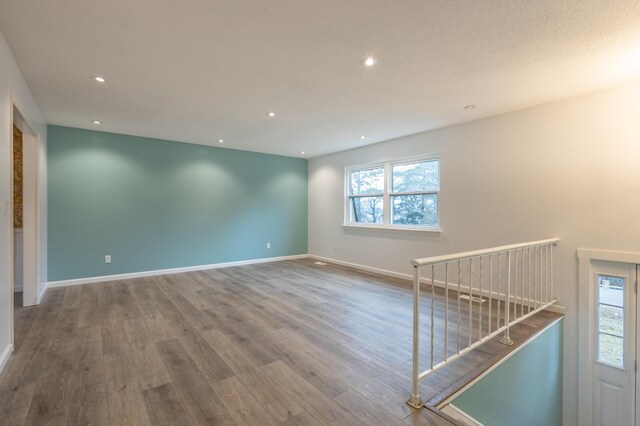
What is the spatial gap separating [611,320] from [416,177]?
2863 mm

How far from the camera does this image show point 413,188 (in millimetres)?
4887

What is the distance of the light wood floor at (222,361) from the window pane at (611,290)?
57 centimetres

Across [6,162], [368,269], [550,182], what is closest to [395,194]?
[368,269]

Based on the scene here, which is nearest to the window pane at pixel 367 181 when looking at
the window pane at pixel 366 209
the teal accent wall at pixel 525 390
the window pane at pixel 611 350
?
the window pane at pixel 366 209

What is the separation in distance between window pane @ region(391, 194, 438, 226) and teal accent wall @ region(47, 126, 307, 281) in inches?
103

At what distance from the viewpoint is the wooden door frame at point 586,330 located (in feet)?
9.91

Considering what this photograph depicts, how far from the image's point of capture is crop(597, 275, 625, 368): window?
292cm

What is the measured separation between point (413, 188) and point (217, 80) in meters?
3.39

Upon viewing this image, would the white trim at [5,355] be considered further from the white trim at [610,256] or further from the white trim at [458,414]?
the white trim at [610,256]

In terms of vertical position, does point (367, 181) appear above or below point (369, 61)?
below

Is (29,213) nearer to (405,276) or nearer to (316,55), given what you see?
(316,55)

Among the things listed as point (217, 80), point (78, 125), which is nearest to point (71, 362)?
point (217, 80)

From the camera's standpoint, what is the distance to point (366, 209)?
228 inches

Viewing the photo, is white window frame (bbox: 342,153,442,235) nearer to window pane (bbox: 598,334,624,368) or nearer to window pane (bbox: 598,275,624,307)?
window pane (bbox: 598,275,624,307)
